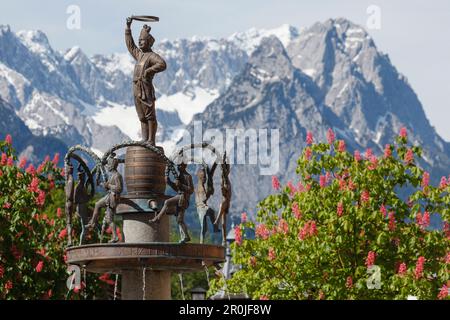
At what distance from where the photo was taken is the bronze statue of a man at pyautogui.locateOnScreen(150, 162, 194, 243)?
22.7m

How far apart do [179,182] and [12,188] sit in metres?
17.3

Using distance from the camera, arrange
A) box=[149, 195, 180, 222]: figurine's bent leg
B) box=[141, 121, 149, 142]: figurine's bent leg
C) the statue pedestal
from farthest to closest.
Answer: box=[141, 121, 149, 142]: figurine's bent leg
the statue pedestal
box=[149, 195, 180, 222]: figurine's bent leg

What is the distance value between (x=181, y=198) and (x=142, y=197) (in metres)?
1.86

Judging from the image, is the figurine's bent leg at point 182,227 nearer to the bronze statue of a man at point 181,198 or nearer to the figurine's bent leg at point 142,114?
the bronze statue of a man at point 181,198

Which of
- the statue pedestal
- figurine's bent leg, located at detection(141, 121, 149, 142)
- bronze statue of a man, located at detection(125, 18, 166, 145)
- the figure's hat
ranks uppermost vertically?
the figure's hat

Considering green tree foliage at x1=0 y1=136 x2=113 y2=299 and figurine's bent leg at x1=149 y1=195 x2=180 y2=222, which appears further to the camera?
green tree foliage at x1=0 y1=136 x2=113 y2=299

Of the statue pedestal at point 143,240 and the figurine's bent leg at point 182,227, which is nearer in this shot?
the figurine's bent leg at point 182,227

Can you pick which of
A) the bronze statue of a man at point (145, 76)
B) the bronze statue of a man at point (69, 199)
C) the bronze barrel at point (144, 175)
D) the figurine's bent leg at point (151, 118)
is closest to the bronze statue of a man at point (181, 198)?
the bronze barrel at point (144, 175)

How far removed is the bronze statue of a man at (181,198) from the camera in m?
22.7

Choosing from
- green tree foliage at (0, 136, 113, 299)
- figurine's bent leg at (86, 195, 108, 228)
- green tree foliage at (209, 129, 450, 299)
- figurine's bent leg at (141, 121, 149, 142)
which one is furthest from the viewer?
green tree foliage at (209, 129, 450, 299)

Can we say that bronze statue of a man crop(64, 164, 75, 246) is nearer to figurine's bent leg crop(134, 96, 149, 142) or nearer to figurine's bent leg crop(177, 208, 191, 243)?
figurine's bent leg crop(134, 96, 149, 142)

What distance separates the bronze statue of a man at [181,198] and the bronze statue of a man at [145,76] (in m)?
1.94

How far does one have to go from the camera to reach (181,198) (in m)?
22.8

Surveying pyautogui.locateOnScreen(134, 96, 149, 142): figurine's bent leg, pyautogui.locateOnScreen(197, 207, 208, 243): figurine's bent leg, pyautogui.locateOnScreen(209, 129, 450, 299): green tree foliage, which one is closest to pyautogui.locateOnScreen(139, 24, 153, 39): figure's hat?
pyautogui.locateOnScreen(134, 96, 149, 142): figurine's bent leg
